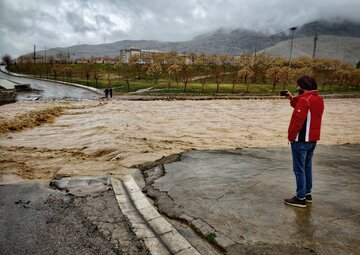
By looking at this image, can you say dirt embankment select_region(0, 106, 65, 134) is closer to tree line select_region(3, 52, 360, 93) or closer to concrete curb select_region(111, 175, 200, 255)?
concrete curb select_region(111, 175, 200, 255)

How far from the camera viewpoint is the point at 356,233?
417cm

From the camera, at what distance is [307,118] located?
193 inches

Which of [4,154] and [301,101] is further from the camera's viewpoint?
[4,154]

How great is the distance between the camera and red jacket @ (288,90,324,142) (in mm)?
4852

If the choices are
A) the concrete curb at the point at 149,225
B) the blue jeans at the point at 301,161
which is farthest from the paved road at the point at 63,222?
the blue jeans at the point at 301,161

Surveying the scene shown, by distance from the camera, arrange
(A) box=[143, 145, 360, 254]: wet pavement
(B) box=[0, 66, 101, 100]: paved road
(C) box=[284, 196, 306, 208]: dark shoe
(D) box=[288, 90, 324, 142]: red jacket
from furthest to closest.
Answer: (B) box=[0, 66, 101, 100]: paved road < (C) box=[284, 196, 306, 208]: dark shoe < (D) box=[288, 90, 324, 142]: red jacket < (A) box=[143, 145, 360, 254]: wet pavement

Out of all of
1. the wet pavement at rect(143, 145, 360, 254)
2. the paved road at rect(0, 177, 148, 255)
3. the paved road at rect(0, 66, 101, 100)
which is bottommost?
the paved road at rect(0, 66, 101, 100)

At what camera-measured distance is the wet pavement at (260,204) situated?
3949 mm

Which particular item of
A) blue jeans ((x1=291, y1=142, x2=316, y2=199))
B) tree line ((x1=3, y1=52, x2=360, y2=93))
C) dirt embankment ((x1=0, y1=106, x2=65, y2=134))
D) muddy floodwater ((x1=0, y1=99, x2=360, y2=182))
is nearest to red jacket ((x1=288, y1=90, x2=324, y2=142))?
blue jeans ((x1=291, y1=142, x2=316, y2=199))

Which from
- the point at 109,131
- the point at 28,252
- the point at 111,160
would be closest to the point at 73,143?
the point at 109,131

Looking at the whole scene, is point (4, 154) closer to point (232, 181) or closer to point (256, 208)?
point (232, 181)

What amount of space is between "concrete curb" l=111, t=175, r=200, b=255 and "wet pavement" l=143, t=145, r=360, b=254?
273mm

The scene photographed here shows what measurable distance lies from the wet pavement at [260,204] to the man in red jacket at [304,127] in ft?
1.24

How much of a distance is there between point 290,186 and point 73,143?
9724 mm
